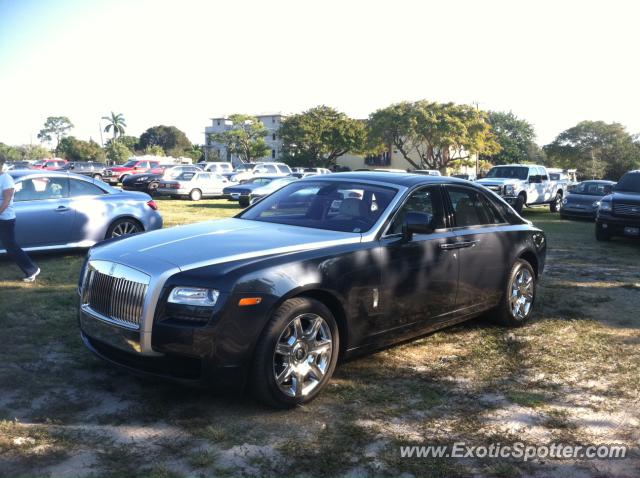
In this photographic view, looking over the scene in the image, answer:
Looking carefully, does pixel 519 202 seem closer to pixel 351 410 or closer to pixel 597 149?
pixel 351 410

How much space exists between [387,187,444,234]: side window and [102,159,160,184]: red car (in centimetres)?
3342

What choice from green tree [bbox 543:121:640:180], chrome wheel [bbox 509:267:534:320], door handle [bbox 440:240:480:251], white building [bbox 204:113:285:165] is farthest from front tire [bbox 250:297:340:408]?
white building [bbox 204:113:285:165]

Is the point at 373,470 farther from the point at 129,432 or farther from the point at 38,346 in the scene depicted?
the point at 38,346

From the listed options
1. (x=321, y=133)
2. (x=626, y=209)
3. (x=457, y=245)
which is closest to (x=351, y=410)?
(x=457, y=245)

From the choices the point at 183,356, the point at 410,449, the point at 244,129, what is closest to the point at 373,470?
the point at 410,449

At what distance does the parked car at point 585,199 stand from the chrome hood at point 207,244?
17.8 m

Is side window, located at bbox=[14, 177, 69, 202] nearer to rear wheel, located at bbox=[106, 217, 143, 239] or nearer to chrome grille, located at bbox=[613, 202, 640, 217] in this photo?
rear wheel, located at bbox=[106, 217, 143, 239]

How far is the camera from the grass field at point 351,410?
3.34 m

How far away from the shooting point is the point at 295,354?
4039 mm

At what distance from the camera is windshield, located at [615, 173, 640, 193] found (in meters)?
13.8

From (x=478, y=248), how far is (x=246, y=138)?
81101 millimetres

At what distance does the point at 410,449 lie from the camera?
11.6ft

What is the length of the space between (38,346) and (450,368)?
3622 millimetres

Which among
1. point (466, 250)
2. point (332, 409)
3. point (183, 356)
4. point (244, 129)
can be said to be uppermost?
point (244, 129)
